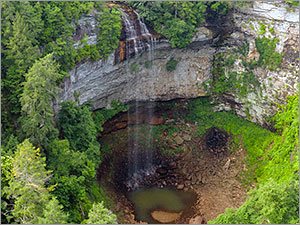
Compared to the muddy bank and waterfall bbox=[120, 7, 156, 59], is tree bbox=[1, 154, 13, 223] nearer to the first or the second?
the muddy bank

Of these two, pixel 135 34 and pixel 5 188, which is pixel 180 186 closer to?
pixel 135 34

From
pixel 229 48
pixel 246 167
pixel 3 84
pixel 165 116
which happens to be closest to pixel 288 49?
pixel 229 48

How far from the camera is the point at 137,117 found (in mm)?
30531

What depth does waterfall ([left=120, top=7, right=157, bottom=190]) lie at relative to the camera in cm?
2634

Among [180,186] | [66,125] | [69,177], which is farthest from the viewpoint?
[180,186]

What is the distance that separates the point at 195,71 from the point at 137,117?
6.69 metres

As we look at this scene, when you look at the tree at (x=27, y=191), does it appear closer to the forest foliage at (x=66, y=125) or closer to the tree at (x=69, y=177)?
the forest foliage at (x=66, y=125)

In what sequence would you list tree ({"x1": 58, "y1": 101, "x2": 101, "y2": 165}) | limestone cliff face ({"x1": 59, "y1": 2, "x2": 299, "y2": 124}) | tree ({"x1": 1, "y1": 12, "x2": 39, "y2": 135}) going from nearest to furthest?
tree ({"x1": 1, "y1": 12, "x2": 39, "y2": 135})
tree ({"x1": 58, "y1": 101, "x2": 101, "y2": 165})
limestone cliff face ({"x1": 59, "y1": 2, "x2": 299, "y2": 124})

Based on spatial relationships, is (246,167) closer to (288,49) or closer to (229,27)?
(288,49)

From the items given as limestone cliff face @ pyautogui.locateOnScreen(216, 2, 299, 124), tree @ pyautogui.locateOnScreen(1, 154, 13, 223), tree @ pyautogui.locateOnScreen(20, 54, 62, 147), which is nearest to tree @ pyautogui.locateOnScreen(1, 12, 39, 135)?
tree @ pyautogui.locateOnScreen(20, 54, 62, 147)

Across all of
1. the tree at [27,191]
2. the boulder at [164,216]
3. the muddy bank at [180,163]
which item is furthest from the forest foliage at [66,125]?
the boulder at [164,216]

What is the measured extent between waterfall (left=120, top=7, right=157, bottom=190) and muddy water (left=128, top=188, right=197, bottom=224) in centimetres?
115

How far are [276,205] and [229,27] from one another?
16824 millimetres

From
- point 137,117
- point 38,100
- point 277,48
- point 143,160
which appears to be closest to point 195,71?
point 137,117
